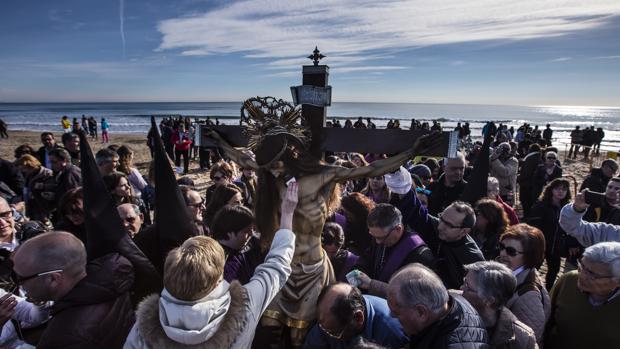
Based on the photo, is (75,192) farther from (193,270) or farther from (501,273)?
(501,273)

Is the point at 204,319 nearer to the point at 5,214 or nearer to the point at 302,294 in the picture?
the point at 302,294

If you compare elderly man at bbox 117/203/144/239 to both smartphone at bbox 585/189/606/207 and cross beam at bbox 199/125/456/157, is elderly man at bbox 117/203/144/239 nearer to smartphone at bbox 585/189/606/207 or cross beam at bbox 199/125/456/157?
cross beam at bbox 199/125/456/157

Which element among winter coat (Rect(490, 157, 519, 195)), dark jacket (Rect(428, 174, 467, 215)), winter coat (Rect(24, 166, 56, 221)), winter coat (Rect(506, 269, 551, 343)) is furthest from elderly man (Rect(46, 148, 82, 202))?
winter coat (Rect(490, 157, 519, 195))

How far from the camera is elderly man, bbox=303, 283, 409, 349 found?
1.91m

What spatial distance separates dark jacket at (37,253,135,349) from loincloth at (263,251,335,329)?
1.05 metres

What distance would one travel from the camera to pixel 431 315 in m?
1.79

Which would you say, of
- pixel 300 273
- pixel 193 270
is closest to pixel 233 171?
pixel 300 273

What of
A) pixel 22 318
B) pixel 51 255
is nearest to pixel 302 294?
pixel 51 255

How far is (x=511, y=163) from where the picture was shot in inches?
284

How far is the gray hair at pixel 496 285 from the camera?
6.54 feet

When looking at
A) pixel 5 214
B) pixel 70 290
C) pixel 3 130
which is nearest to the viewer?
pixel 70 290

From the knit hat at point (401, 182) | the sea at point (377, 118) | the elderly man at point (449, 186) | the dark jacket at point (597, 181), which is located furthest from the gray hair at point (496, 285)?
the sea at point (377, 118)

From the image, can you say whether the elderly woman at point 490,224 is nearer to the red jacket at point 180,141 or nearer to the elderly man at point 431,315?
the elderly man at point 431,315

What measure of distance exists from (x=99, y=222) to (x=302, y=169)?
1391 millimetres
